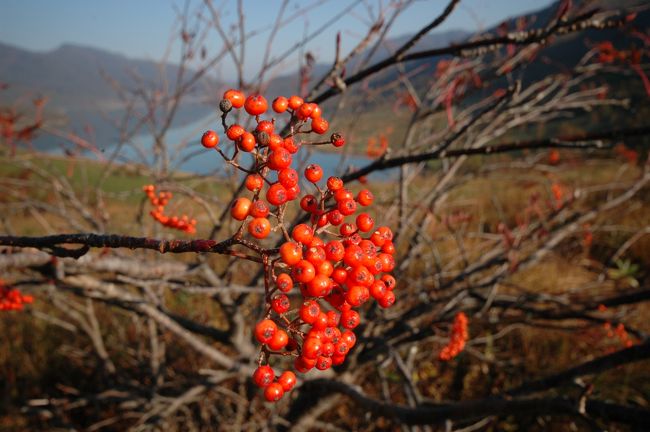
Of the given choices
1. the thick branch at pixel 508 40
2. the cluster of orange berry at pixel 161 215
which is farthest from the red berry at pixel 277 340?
the cluster of orange berry at pixel 161 215

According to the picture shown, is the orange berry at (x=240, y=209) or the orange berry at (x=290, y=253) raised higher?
the orange berry at (x=240, y=209)

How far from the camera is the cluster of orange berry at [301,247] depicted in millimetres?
854

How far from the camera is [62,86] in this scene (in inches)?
4156

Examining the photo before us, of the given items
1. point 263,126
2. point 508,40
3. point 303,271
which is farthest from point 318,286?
point 508,40

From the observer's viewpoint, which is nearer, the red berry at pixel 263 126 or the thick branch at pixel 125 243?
the thick branch at pixel 125 243

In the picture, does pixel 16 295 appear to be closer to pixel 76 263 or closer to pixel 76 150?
pixel 76 263

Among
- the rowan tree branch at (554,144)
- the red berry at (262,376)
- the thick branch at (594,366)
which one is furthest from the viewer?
the thick branch at (594,366)

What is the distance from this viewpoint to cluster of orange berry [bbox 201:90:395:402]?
0.85 metres

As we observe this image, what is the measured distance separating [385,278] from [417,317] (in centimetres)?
153

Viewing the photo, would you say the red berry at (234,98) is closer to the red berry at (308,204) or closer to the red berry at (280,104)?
the red berry at (280,104)

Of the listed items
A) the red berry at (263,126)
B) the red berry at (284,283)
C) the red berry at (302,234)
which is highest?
the red berry at (263,126)

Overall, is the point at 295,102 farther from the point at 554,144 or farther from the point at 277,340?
the point at 554,144

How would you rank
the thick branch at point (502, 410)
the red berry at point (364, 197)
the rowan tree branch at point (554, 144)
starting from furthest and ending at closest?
1. the thick branch at point (502, 410)
2. the rowan tree branch at point (554, 144)
3. the red berry at point (364, 197)

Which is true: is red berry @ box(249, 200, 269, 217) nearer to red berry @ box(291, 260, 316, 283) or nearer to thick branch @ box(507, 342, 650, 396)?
red berry @ box(291, 260, 316, 283)
